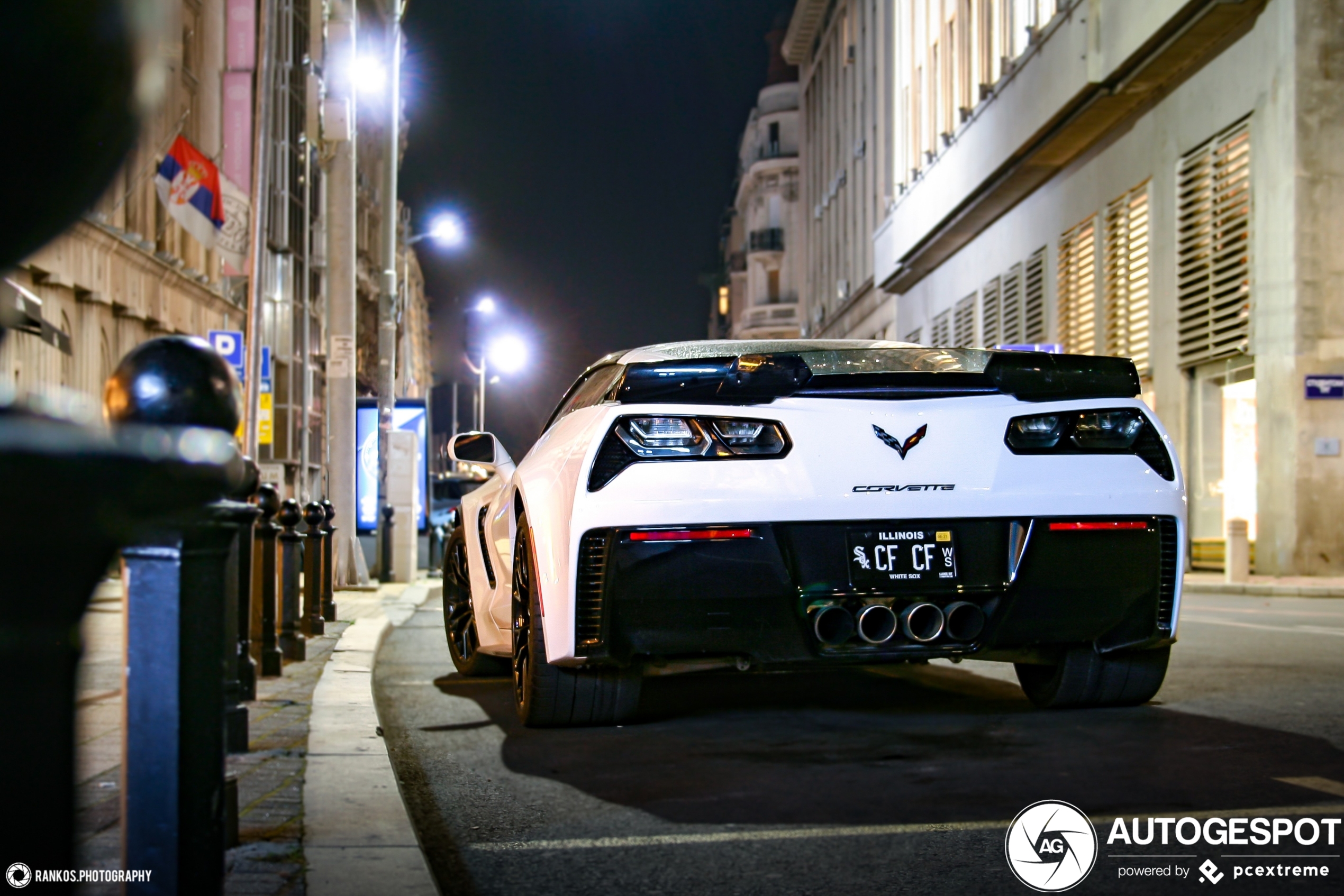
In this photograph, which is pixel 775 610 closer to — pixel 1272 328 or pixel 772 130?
pixel 1272 328

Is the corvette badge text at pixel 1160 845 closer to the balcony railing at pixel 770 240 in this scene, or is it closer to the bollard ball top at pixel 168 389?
the bollard ball top at pixel 168 389

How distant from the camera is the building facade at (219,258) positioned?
1551 cm

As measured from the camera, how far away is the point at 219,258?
101 ft

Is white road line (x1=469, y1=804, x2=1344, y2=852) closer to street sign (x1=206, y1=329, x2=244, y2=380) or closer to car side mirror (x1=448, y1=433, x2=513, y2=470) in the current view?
car side mirror (x1=448, y1=433, x2=513, y2=470)

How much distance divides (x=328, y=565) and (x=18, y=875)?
353 inches

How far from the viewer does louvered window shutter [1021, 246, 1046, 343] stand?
92.1 ft

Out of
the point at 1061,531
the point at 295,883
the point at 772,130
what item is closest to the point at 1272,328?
the point at 1061,531

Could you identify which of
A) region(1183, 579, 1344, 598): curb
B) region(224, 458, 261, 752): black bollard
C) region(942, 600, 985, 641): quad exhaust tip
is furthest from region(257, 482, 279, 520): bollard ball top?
region(1183, 579, 1344, 598): curb

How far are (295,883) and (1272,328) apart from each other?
17248 mm

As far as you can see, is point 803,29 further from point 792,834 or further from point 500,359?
point 792,834

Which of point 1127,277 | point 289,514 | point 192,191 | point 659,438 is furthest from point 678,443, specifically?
point 1127,277

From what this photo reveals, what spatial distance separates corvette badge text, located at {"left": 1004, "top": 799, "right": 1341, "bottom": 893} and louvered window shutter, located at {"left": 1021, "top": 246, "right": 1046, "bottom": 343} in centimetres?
2518

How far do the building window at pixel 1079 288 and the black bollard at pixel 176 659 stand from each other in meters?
24.0

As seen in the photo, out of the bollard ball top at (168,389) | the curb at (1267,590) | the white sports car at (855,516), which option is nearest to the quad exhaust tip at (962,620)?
the white sports car at (855,516)
